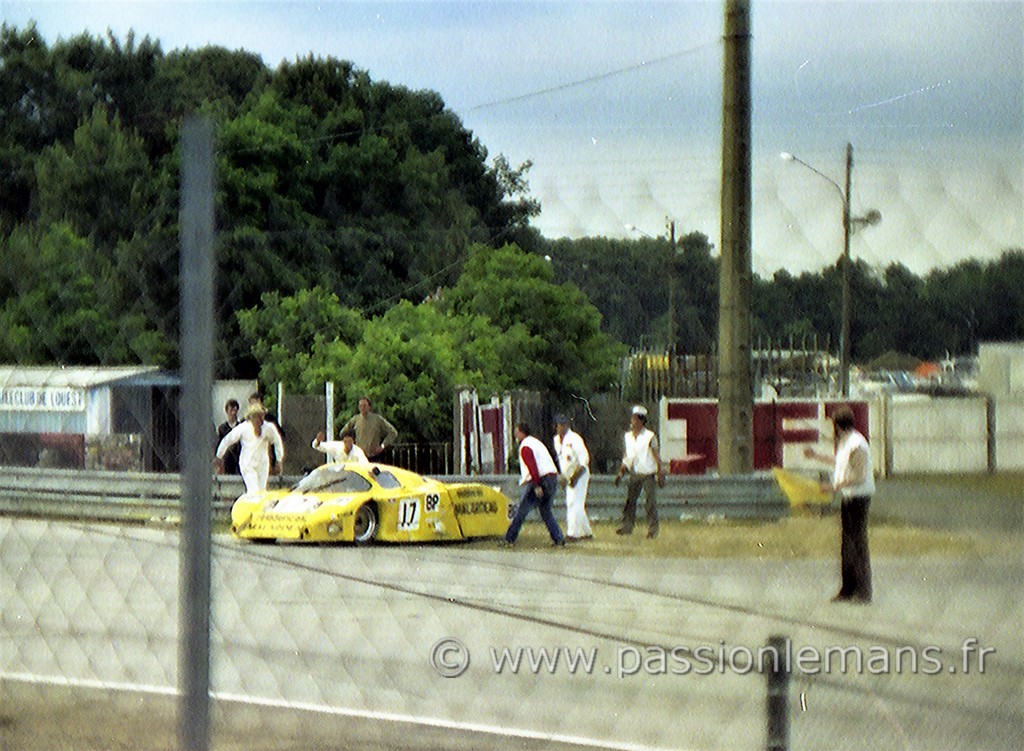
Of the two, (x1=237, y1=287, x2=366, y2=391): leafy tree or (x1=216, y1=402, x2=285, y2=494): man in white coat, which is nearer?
(x1=237, y1=287, x2=366, y2=391): leafy tree

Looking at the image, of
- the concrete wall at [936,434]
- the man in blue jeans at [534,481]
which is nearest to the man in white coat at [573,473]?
the man in blue jeans at [534,481]

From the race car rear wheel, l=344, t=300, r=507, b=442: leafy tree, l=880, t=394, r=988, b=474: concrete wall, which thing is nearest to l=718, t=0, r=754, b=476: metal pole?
l=880, t=394, r=988, b=474: concrete wall

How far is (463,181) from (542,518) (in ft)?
6.13

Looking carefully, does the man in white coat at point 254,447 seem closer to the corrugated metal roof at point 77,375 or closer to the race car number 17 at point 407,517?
the corrugated metal roof at point 77,375

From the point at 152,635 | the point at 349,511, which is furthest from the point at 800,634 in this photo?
the point at 349,511

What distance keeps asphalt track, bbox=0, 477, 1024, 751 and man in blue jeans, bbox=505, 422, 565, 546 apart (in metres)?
0.11

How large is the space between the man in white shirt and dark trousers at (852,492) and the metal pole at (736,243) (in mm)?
116

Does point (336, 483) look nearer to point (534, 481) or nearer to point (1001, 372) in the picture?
point (534, 481)

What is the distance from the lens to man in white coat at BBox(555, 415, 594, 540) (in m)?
2.21

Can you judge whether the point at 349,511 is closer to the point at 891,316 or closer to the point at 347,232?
the point at 347,232

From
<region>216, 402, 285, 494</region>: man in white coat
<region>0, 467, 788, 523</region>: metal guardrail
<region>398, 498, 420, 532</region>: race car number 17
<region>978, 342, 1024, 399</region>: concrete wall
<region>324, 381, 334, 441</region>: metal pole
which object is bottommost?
<region>398, 498, 420, 532</region>: race car number 17

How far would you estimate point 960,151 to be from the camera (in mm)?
1690

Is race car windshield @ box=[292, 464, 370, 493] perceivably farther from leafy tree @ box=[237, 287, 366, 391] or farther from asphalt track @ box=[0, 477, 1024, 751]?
leafy tree @ box=[237, 287, 366, 391]
